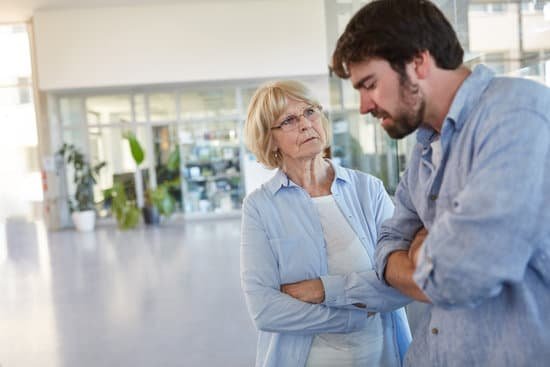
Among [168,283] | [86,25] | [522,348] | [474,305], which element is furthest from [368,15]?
[86,25]

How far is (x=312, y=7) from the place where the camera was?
11.4 m

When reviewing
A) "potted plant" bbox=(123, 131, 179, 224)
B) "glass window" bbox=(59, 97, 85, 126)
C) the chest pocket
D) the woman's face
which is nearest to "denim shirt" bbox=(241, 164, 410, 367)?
the chest pocket

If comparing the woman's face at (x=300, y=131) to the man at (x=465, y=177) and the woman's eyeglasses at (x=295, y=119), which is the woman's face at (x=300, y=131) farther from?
the man at (x=465, y=177)

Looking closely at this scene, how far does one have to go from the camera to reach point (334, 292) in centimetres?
154

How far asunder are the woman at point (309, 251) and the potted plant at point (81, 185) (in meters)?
10.7

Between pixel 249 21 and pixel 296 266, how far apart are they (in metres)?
10.4

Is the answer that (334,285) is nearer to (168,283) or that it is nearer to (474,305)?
(474,305)

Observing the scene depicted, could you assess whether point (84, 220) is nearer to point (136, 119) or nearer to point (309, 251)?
point (136, 119)

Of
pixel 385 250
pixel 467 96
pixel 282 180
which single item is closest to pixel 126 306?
pixel 282 180

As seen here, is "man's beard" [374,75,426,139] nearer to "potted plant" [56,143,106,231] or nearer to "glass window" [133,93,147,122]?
"potted plant" [56,143,106,231]

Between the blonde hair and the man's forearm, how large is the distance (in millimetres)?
727

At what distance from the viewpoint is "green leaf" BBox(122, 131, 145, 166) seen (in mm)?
11383

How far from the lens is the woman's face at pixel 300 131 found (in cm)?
176

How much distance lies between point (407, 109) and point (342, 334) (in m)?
0.93
